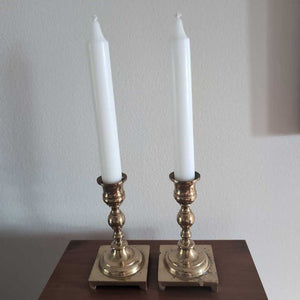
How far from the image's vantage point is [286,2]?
1.61ft

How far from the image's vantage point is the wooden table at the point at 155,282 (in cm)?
45

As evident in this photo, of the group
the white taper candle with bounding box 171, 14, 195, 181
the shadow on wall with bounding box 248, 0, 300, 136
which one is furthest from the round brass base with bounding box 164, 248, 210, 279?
the shadow on wall with bounding box 248, 0, 300, 136

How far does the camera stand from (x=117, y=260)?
0.48m

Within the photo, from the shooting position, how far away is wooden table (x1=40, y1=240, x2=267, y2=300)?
1.47ft

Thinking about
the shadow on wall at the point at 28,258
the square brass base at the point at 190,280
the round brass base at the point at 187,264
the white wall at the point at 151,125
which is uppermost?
the white wall at the point at 151,125

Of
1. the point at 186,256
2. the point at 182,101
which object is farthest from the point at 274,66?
the point at 186,256

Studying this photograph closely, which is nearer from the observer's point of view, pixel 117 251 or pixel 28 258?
pixel 117 251

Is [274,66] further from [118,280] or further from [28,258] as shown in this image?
[28,258]

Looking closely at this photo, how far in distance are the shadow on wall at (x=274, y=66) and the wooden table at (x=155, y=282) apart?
25cm

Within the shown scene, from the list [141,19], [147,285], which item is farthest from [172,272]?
[141,19]

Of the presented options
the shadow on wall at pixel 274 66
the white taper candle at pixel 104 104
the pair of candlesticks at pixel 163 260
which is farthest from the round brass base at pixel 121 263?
the shadow on wall at pixel 274 66

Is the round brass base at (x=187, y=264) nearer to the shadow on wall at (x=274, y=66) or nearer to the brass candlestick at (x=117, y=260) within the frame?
the brass candlestick at (x=117, y=260)

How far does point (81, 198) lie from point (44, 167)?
0.35 feet

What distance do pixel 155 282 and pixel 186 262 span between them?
67 millimetres
